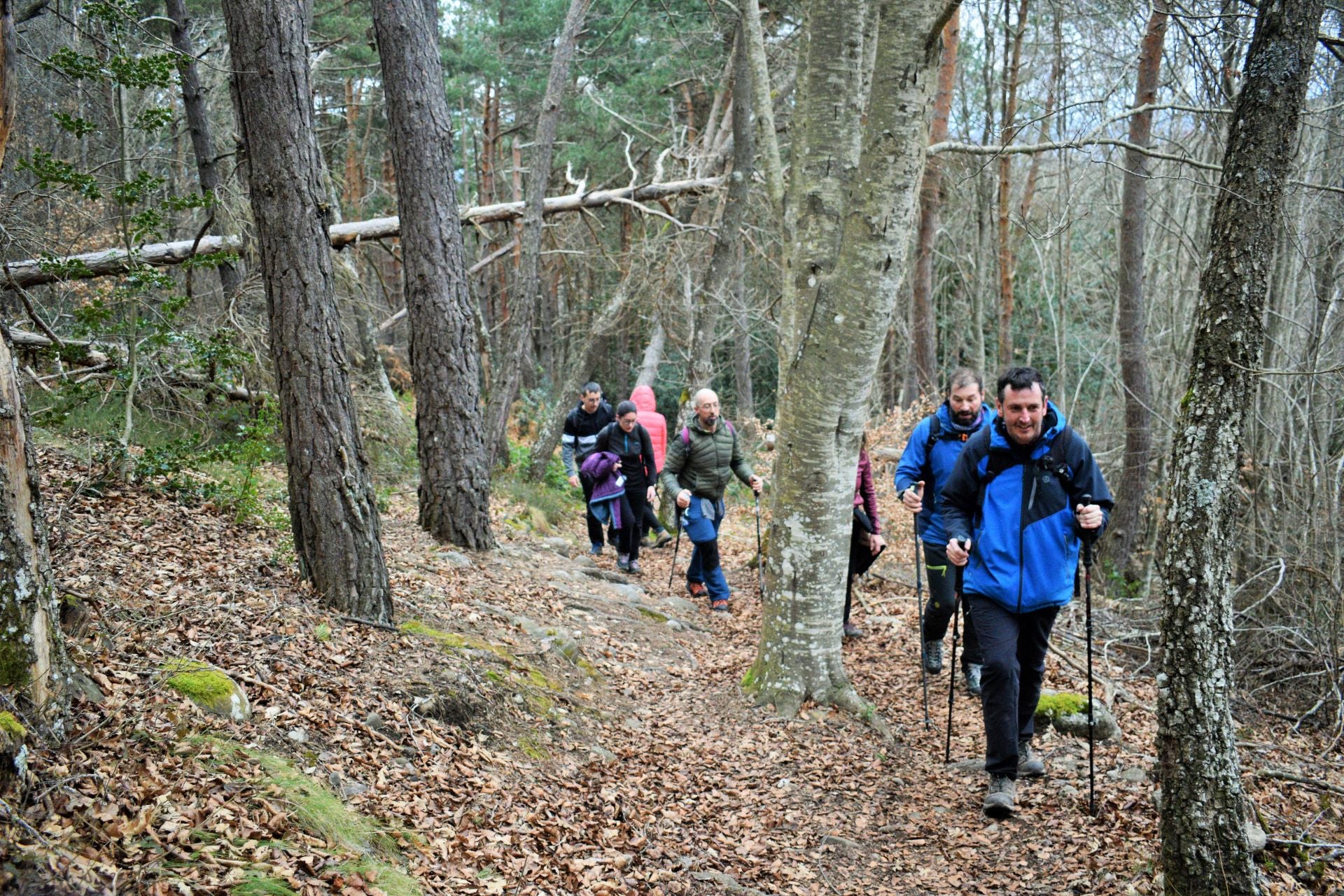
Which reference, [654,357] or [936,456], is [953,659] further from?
[654,357]

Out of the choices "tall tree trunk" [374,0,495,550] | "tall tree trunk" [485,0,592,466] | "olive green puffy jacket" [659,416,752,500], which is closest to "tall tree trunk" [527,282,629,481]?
"tall tree trunk" [485,0,592,466]

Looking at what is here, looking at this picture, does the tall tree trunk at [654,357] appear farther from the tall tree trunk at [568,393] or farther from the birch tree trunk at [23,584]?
the birch tree trunk at [23,584]

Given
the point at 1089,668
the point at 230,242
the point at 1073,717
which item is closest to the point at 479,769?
the point at 1089,668

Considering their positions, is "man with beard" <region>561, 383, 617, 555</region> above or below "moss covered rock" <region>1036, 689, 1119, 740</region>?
above

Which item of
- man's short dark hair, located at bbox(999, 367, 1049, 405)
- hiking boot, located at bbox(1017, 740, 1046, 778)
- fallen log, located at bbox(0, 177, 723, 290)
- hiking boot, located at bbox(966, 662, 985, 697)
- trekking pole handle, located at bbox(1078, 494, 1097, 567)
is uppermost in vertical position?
fallen log, located at bbox(0, 177, 723, 290)

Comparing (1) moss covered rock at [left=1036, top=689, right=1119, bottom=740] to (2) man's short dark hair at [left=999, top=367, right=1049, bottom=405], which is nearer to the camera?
(2) man's short dark hair at [left=999, top=367, right=1049, bottom=405]

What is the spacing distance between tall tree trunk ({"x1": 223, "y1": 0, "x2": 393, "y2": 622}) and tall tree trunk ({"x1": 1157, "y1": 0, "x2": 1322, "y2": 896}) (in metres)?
4.44

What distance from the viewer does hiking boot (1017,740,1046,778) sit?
208 inches

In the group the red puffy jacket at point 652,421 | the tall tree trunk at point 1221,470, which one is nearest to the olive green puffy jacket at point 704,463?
the red puffy jacket at point 652,421

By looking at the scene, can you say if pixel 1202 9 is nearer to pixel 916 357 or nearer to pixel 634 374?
pixel 916 357

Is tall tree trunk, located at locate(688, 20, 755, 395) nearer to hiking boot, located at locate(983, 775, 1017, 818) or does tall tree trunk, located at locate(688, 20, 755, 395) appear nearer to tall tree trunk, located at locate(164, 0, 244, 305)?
tall tree trunk, located at locate(164, 0, 244, 305)

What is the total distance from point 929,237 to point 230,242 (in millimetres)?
10861

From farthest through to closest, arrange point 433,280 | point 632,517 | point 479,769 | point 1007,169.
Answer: point 1007,169 → point 632,517 → point 433,280 → point 479,769

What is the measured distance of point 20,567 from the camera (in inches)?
119
